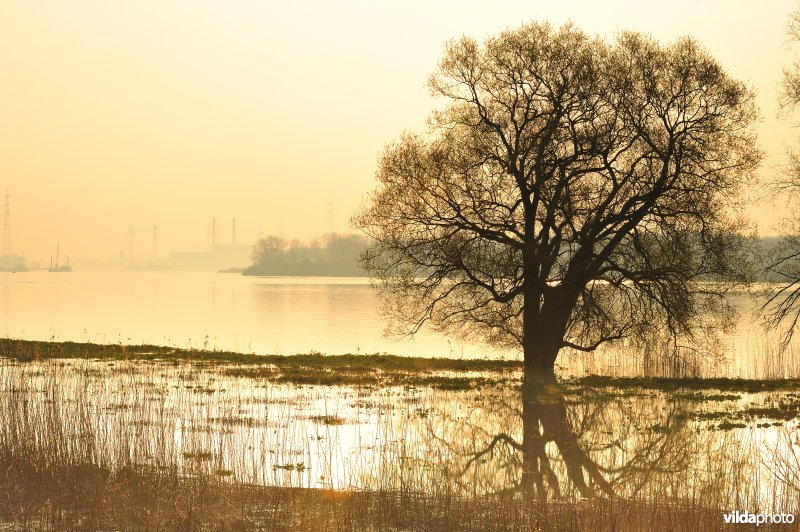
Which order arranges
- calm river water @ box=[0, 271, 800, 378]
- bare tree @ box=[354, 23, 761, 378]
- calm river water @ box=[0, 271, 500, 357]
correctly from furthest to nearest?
1. calm river water @ box=[0, 271, 500, 357]
2. calm river water @ box=[0, 271, 800, 378]
3. bare tree @ box=[354, 23, 761, 378]

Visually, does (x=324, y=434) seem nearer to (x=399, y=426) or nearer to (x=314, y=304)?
(x=399, y=426)

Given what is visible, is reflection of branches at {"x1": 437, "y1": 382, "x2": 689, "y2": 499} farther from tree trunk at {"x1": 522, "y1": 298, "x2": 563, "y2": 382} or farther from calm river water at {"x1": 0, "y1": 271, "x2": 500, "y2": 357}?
calm river water at {"x1": 0, "y1": 271, "x2": 500, "y2": 357}

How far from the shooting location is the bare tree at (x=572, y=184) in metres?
33.1

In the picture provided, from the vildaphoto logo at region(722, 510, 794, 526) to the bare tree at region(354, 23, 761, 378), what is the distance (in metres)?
19.8

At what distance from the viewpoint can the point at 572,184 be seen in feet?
114

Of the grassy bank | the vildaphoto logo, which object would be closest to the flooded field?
the vildaphoto logo

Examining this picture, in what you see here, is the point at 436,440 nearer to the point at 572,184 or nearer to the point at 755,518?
the point at 755,518

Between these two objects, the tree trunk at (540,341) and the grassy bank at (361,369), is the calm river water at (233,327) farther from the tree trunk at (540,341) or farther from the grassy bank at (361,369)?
the tree trunk at (540,341)

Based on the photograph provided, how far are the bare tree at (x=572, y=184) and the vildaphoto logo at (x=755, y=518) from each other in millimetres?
19808

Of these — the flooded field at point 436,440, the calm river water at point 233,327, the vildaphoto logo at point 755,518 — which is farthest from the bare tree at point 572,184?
the vildaphoto logo at point 755,518

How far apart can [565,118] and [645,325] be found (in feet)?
29.4

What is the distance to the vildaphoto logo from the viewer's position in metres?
13.5

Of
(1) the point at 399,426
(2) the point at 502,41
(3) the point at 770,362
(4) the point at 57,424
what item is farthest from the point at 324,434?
(3) the point at 770,362

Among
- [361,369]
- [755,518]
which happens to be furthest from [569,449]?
[361,369]
